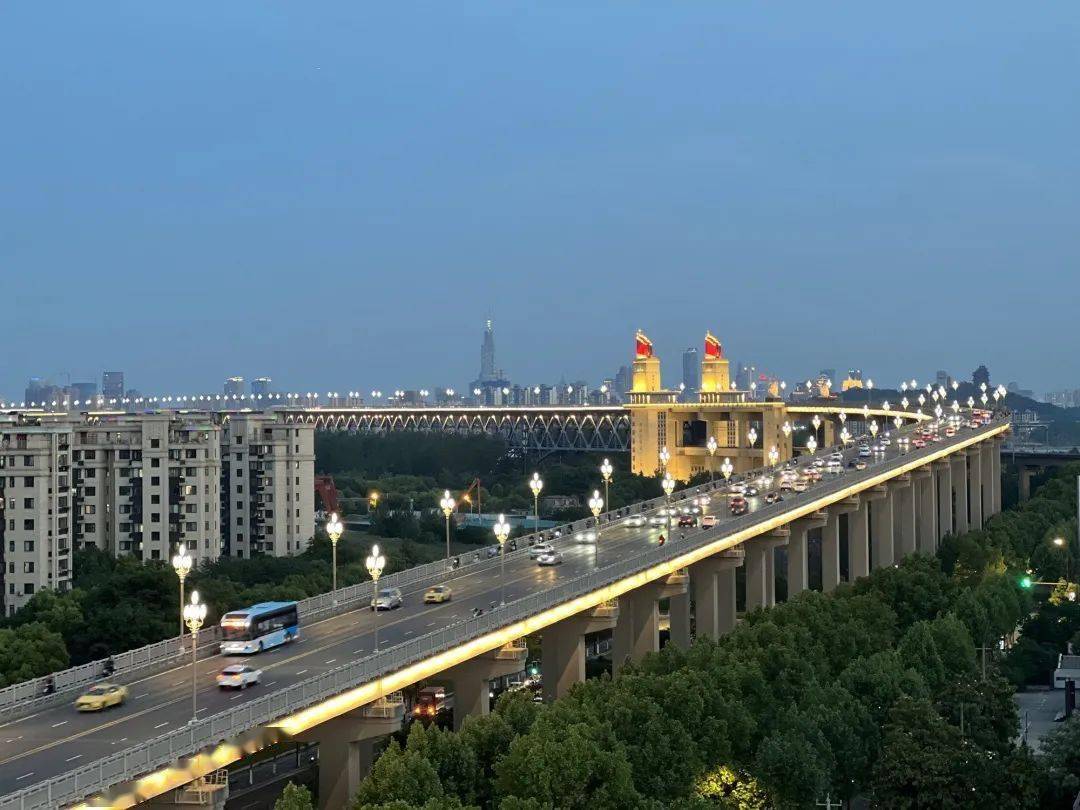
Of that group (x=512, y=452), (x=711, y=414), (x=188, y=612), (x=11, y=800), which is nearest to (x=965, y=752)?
(x=188, y=612)

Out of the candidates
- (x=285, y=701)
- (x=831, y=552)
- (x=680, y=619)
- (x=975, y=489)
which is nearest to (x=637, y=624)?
(x=680, y=619)

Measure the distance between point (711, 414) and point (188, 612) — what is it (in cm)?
11771

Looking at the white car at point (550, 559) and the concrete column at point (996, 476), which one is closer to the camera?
the white car at point (550, 559)

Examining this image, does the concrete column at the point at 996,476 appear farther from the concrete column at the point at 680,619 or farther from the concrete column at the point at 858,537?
the concrete column at the point at 680,619

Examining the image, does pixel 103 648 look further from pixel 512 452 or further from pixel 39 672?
pixel 512 452

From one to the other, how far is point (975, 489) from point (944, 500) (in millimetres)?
10204

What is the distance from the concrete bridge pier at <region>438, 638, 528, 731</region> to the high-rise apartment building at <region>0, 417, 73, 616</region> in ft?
92.4

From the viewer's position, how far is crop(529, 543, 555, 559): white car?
164 ft

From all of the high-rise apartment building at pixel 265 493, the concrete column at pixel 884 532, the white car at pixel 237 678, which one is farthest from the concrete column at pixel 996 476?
the white car at pixel 237 678

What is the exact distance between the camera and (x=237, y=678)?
96.6 feet

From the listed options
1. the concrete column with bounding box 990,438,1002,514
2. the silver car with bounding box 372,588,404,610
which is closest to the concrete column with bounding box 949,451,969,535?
the concrete column with bounding box 990,438,1002,514

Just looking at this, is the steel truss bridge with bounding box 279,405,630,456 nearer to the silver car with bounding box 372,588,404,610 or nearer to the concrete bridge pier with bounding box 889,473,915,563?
the concrete bridge pier with bounding box 889,473,915,563

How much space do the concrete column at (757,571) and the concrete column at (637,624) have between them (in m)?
13.4

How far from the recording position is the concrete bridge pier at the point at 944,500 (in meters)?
97.1
